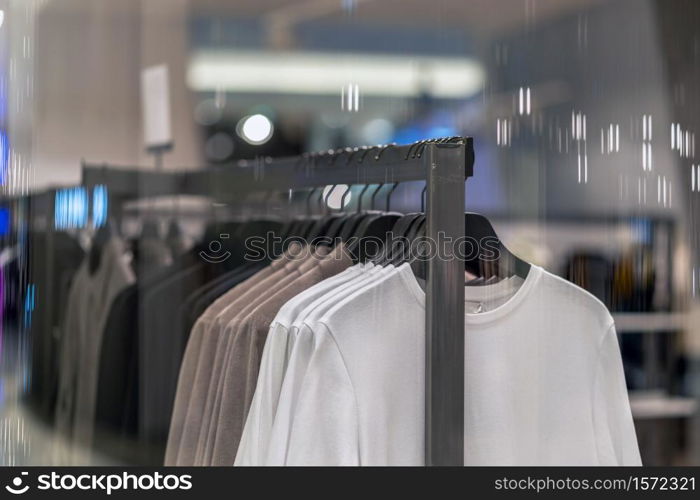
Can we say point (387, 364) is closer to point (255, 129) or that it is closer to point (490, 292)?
point (490, 292)

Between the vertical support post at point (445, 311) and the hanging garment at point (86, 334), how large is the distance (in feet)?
2.03

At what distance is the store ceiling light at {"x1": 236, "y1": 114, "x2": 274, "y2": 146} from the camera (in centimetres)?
152

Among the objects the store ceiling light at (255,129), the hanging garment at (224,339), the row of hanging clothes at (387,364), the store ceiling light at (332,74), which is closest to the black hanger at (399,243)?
the row of hanging clothes at (387,364)

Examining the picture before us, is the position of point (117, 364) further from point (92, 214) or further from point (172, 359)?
point (92, 214)

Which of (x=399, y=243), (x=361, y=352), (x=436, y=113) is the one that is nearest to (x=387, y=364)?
(x=361, y=352)

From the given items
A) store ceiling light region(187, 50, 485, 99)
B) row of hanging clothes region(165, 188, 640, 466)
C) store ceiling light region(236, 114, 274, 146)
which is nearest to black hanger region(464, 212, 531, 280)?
row of hanging clothes region(165, 188, 640, 466)

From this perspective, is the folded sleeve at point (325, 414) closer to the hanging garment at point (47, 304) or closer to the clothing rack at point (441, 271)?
the clothing rack at point (441, 271)

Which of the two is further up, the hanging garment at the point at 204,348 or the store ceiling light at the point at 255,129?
the store ceiling light at the point at 255,129

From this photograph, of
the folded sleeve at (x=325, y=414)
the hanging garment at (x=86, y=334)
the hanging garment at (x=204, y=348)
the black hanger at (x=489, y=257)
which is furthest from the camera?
the hanging garment at (x=86, y=334)

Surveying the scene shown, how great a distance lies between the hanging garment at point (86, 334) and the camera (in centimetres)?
146

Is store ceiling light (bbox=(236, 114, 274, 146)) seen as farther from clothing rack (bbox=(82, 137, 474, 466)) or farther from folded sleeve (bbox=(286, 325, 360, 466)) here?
folded sleeve (bbox=(286, 325, 360, 466))

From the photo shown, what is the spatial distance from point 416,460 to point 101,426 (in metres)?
0.63

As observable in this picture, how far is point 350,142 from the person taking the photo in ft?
4.78

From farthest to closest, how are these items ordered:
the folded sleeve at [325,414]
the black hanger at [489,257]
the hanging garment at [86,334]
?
the hanging garment at [86,334]
the black hanger at [489,257]
the folded sleeve at [325,414]
